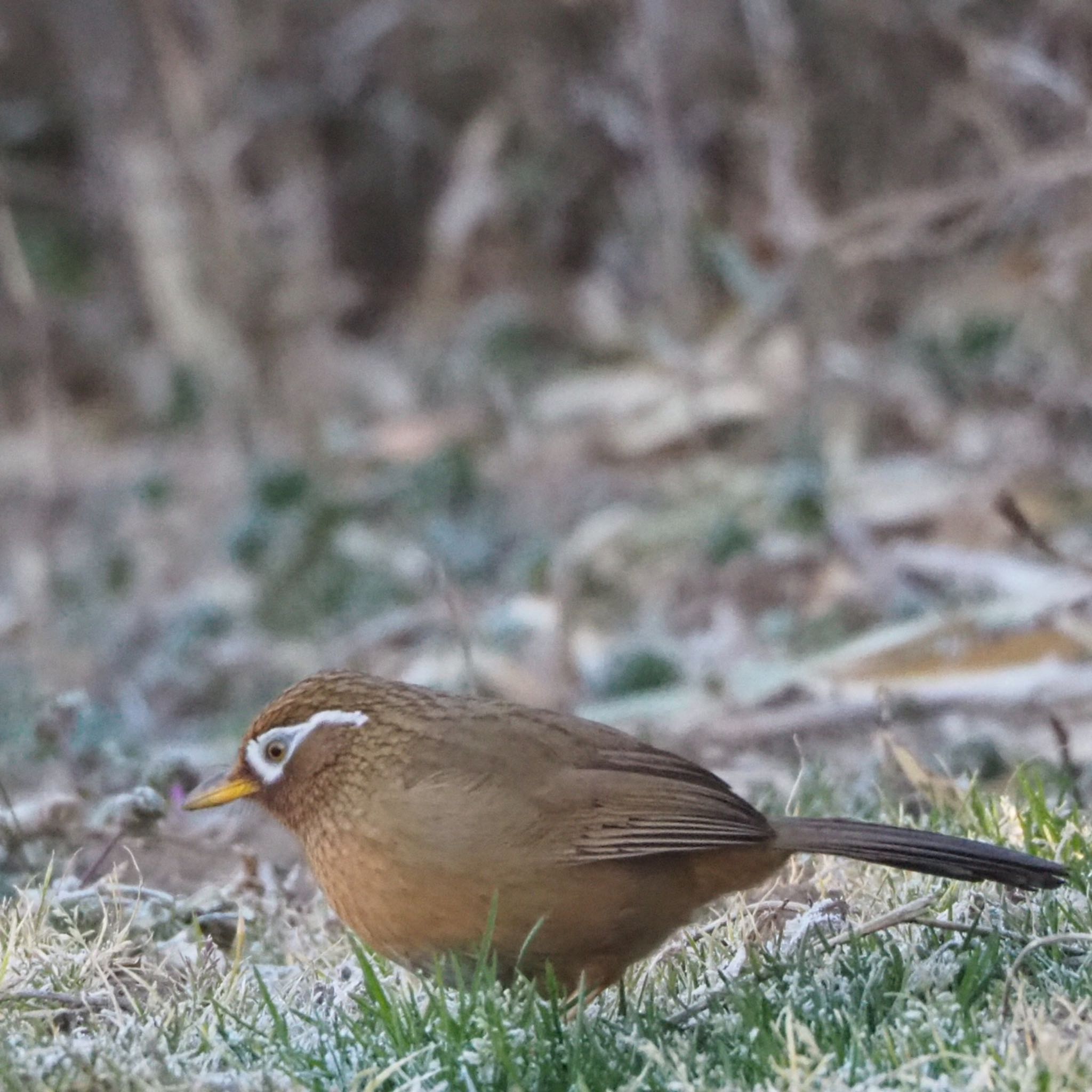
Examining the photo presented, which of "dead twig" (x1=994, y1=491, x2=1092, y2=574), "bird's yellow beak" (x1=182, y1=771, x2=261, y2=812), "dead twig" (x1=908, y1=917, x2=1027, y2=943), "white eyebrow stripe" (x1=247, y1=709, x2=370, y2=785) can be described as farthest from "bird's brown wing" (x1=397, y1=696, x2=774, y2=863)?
"dead twig" (x1=994, y1=491, x2=1092, y2=574)

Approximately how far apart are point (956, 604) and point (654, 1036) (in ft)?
12.9

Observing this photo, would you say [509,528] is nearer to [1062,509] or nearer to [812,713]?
[1062,509]

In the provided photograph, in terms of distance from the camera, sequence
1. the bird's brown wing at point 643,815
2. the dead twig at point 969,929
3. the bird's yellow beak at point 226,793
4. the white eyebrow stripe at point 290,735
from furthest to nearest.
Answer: the bird's yellow beak at point 226,793
the white eyebrow stripe at point 290,735
the bird's brown wing at point 643,815
the dead twig at point 969,929

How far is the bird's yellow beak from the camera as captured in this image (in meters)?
3.50

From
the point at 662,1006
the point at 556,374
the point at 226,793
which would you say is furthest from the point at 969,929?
the point at 556,374

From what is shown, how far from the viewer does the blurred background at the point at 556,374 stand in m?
6.24

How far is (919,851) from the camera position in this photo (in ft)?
10.2

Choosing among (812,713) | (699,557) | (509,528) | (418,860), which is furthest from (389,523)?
(418,860)

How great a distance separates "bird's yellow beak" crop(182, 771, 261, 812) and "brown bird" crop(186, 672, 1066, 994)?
6.0 inches

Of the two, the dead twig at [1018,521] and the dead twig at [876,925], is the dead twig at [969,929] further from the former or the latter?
the dead twig at [1018,521]

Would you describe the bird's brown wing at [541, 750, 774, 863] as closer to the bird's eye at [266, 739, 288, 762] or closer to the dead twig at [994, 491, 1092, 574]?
the bird's eye at [266, 739, 288, 762]

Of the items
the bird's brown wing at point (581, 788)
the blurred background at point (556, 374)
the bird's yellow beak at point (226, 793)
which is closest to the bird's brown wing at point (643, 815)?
the bird's brown wing at point (581, 788)

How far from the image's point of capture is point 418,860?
307 centimetres

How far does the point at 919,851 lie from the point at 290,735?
1218mm
